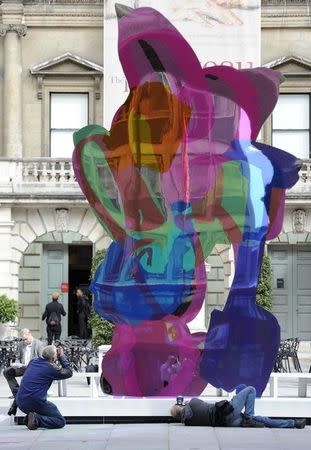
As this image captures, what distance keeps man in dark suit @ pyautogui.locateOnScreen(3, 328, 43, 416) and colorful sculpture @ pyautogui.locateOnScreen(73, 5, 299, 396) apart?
142cm

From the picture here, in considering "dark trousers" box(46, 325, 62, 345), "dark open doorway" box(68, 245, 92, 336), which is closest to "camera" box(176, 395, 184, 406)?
"dark trousers" box(46, 325, 62, 345)

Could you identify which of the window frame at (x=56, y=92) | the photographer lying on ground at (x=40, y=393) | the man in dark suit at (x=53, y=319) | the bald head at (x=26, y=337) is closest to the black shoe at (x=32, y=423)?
the photographer lying on ground at (x=40, y=393)

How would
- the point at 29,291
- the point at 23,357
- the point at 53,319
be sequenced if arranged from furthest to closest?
the point at 29,291 < the point at 53,319 < the point at 23,357

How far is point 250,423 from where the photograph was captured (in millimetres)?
17703

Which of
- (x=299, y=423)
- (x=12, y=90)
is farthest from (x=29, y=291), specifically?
(x=299, y=423)

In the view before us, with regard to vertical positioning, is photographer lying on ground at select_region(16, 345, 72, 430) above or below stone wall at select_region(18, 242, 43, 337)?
below

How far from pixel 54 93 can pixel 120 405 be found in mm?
19389

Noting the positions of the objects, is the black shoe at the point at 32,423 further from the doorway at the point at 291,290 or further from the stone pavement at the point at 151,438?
the doorway at the point at 291,290

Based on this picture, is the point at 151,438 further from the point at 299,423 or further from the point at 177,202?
the point at 177,202

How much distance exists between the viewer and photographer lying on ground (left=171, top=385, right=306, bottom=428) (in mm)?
17703

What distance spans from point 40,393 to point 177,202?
3.61 metres

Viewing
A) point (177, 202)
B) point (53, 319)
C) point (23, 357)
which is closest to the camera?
point (177, 202)

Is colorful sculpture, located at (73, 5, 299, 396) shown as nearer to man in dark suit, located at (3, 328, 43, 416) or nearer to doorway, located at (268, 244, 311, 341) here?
man in dark suit, located at (3, 328, 43, 416)

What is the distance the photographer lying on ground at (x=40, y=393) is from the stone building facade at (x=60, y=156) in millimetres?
17122
